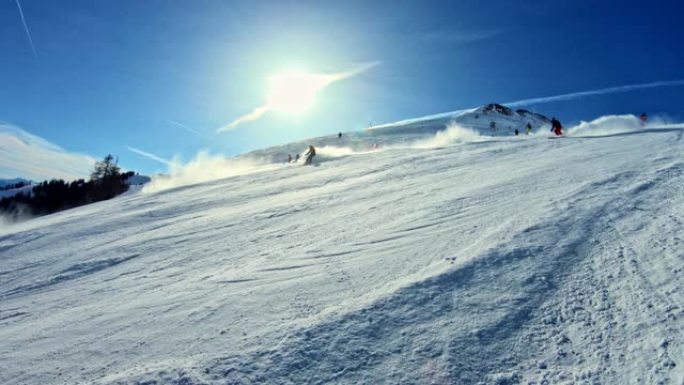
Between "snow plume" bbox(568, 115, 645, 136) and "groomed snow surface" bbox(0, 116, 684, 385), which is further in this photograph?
"snow plume" bbox(568, 115, 645, 136)

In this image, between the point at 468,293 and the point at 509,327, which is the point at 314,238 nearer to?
the point at 468,293

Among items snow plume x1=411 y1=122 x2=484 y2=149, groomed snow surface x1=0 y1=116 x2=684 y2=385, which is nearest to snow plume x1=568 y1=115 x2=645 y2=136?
snow plume x1=411 y1=122 x2=484 y2=149

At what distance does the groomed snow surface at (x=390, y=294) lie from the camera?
401cm

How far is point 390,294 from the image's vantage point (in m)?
5.21

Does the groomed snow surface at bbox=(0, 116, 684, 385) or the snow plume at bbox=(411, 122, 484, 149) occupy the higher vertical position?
the snow plume at bbox=(411, 122, 484, 149)

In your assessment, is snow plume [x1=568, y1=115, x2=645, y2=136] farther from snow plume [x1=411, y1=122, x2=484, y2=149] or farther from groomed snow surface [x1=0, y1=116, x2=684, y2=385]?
groomed snow surface [x1=0, y1=116, x2=684, y2=385]

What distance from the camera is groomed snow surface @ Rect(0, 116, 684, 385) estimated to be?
4012mm

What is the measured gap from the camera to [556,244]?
6047 millimetres

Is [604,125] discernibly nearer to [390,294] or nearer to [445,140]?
[445,140]

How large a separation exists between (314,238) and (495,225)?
135 inches

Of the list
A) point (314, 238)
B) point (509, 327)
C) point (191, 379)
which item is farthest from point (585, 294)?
point (314, 238)

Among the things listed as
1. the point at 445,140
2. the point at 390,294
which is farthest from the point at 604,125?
the point at 390,294

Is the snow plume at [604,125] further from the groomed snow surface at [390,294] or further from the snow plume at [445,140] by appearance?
the groomed snow surface at [390,294]

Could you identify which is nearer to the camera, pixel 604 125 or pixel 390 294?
pixel 390 294
